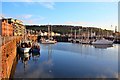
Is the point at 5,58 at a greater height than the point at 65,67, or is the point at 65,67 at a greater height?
the point at 5,58

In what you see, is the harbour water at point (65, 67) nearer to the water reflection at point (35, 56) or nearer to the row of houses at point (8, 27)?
the water reflection at point (35, 56)

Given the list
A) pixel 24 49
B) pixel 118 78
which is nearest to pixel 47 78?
pixel 118 78

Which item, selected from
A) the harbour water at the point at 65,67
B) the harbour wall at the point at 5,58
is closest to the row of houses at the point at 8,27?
the harbour water at the point at 65,67

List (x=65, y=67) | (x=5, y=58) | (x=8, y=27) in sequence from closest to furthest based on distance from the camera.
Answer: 1. (x=5, y=58)
2. (x=65, y=67)
3. (x=8, y=27)

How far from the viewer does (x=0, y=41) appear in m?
22.2

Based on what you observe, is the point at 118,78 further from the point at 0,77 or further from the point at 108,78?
the point at 0,77

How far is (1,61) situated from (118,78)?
15.9 meters

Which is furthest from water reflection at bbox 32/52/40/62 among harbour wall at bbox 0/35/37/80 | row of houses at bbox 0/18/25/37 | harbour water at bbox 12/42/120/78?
harbour wall at bbox 0/35/37/80

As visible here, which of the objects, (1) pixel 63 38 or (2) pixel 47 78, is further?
(1) pixel 63 38

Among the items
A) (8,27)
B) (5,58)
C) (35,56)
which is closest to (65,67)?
(5,58)

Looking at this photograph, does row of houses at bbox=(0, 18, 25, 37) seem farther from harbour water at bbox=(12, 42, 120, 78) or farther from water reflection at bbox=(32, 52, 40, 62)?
harbour water at bbox=(12, 42, 120, 78)

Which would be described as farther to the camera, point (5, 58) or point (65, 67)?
point (65, 67)

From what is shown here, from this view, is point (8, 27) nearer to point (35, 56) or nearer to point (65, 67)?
point (35, 56)

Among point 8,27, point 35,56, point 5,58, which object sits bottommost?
point 35,56
